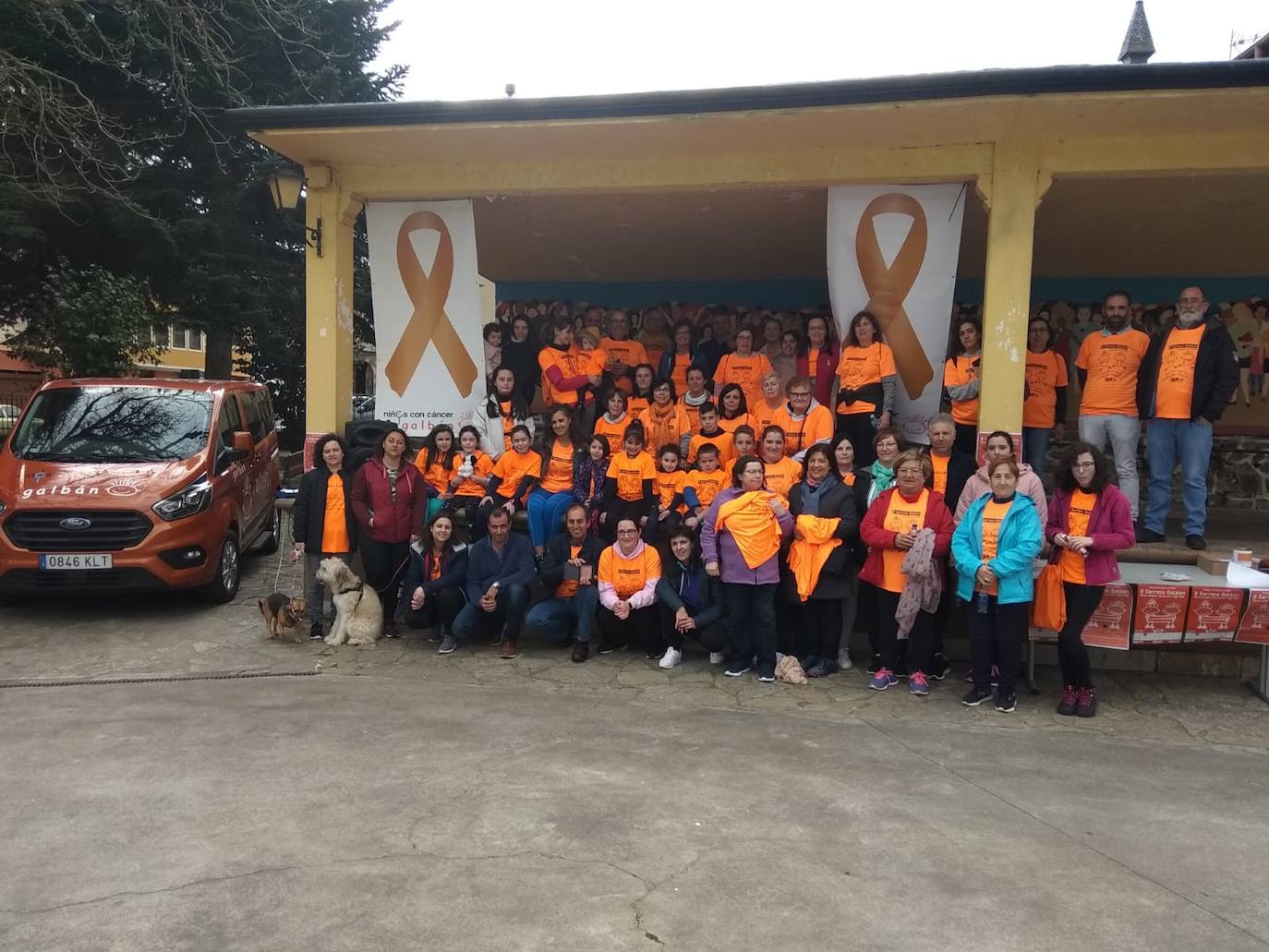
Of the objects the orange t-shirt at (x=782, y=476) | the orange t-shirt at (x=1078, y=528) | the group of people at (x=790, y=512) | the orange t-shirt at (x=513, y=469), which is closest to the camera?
the orange t-shirt at (x=1078, y=528)

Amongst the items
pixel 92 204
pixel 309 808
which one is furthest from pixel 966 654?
pixel 92 204

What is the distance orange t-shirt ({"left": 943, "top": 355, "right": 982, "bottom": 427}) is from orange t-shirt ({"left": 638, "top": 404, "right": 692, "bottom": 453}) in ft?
7.61

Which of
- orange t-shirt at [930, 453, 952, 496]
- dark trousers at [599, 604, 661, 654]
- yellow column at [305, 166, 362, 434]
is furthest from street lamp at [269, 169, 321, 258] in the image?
orange t-shirt at [930, 453, 952, 496]

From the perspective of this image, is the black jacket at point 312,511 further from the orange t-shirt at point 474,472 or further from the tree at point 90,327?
the tree at point 90,327

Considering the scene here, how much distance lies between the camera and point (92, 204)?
1292 cm

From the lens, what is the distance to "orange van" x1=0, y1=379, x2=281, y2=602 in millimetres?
6773

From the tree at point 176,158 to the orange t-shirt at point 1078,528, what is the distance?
10328mm

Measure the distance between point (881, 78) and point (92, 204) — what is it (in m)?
12.6

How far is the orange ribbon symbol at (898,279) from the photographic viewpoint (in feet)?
21.7

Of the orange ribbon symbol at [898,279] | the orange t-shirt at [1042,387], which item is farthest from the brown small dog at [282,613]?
the orange t-shirt at [1042,387]

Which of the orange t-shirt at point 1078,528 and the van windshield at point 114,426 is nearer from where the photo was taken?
the orange t-shirt at point 1078,528

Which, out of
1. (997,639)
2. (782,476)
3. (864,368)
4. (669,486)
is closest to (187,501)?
→ (669,486)

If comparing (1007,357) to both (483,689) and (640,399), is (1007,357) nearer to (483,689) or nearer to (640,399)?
(640,399)

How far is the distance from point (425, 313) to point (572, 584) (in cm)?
294
